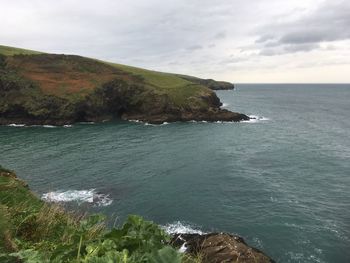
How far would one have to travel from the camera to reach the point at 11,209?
10.1m

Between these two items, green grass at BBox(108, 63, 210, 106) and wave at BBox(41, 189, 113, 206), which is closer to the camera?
wave at BBox(41, 189, 113, 206)

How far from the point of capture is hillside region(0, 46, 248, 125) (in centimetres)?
9456

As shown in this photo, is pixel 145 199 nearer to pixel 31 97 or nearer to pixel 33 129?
pixel 33 129

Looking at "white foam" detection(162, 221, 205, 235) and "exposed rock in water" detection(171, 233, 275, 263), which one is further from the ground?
"exposed rock in water" detection(171, 233, 275, 263)

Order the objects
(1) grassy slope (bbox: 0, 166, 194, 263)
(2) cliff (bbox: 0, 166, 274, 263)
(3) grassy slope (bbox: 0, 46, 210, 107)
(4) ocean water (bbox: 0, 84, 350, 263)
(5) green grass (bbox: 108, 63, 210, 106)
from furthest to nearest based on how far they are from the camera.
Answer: (5) green grass (bbox: 108, 63, 210, 106) → (3) grassy slope (bbox: 0, 46, 210, 107) → (4) ocean water (bbox: 0, 84, 350, 263) → (2) cliff (bbox: 0, 166, 274, 263) → (1) grassy slope (bbox: 0, 166, 194, 263)

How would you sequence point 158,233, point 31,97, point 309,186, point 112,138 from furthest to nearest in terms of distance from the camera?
point 31,97
point 112,138
point 309,186
point 158,233

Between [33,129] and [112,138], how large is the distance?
73.3 ft

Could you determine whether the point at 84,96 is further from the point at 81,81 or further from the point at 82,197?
the point at 82,197

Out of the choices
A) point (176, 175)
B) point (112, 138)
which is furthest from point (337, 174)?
point (112, 138)

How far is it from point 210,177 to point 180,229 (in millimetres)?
16208

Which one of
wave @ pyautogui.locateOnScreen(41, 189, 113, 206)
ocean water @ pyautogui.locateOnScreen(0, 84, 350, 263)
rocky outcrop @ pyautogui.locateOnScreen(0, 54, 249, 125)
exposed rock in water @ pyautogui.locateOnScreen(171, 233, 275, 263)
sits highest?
rocky outcrop @ pyautogui.locateOnScreen(0, 54, 249, 125)

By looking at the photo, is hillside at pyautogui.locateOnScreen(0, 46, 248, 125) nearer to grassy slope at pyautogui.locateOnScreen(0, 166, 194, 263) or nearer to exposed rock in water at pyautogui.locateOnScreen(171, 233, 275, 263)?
exposed rock in water at pyautogui.locateOnScreen(171, 233, 275, 263)

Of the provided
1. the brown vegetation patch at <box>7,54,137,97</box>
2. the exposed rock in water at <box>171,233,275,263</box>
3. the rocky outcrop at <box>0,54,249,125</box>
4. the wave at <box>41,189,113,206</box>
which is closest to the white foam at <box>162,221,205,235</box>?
the exposed rock in water at <box>171,233,275,263</box>

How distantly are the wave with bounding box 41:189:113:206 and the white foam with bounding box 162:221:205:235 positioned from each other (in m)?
8.38
